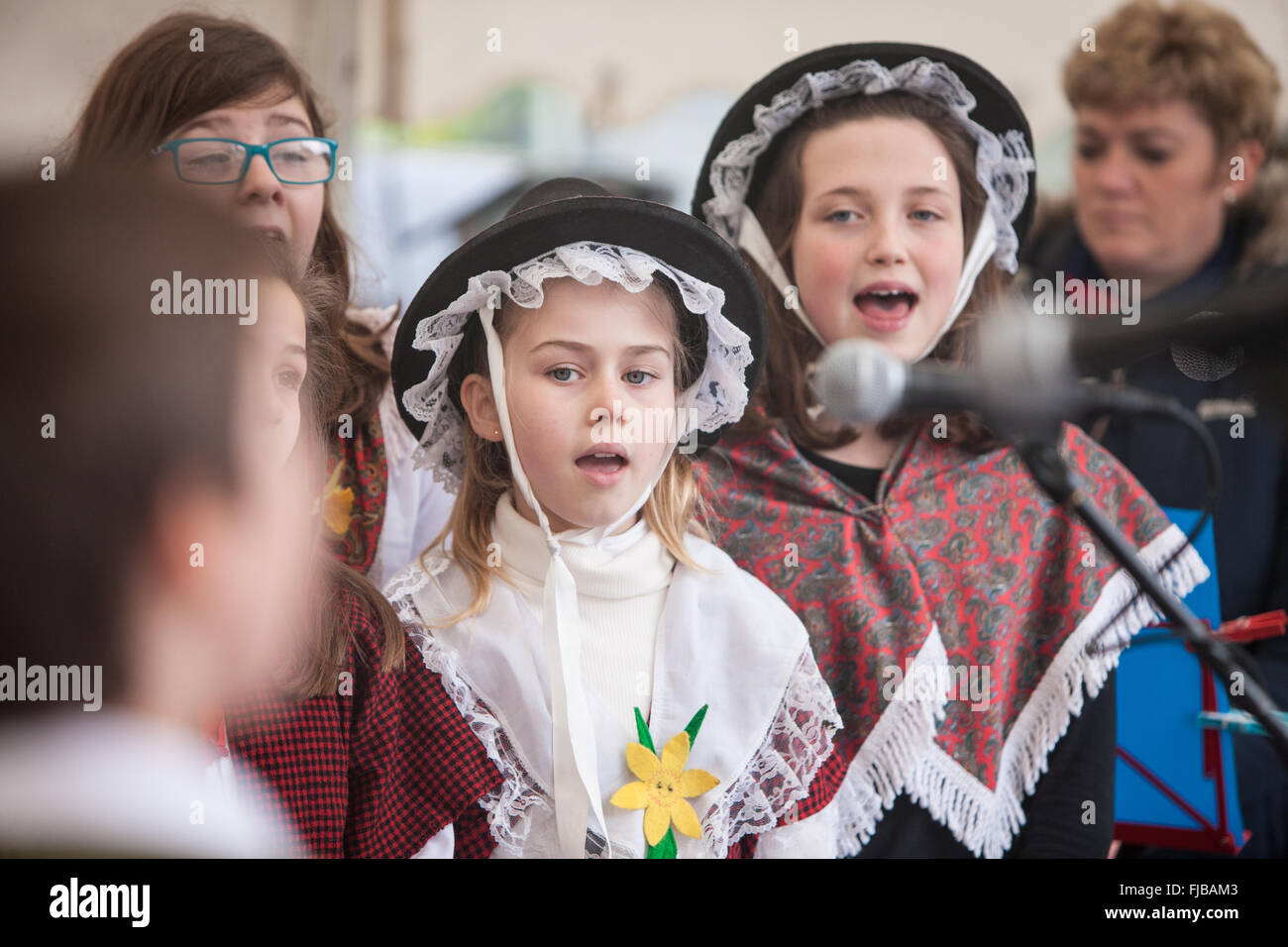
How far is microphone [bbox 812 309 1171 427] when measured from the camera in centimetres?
103

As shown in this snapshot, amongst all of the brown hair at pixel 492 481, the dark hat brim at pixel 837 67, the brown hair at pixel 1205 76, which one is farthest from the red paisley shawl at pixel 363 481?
the brown hair at pixel 1205 76

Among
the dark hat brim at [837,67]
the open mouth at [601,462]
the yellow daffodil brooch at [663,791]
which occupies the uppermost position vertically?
the dark hat brim at [837,67]

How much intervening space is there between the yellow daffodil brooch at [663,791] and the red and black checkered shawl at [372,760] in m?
0.18

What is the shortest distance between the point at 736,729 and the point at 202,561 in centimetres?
74

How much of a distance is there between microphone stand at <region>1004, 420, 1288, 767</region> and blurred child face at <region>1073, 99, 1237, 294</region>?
88 cm

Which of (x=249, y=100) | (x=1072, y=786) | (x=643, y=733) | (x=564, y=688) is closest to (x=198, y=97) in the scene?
(x=249, y=100)

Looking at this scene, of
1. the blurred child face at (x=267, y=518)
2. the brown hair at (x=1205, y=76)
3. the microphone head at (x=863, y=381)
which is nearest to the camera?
the microphone head at (x=863, y=381)

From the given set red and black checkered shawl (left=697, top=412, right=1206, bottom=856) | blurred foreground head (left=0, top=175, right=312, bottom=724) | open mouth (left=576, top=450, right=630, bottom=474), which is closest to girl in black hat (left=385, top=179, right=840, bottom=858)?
open mouth (left=576, top=450, right=630, bottom=474)

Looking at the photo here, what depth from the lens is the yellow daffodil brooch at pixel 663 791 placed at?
1646mm

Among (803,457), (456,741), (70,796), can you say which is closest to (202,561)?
(70,796)

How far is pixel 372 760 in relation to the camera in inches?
62.2

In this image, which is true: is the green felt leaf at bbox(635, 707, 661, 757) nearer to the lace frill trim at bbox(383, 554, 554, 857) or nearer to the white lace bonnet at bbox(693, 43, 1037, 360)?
the lace frill trim at bbox(383, 554, 554, 857)

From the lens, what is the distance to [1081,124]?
2.03 metres

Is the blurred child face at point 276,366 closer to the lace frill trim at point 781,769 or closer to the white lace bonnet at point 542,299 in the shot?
the white lace bonnet at point 542,299
